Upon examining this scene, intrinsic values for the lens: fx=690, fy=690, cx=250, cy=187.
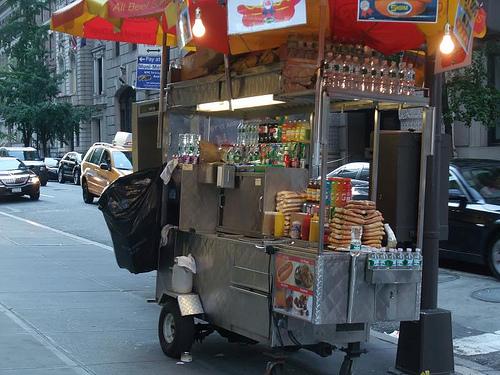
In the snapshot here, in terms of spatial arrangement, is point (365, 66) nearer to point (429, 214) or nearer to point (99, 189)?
point (429, 214)

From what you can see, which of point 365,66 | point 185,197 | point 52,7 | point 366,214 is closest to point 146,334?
point 185,197

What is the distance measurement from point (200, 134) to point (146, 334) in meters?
2.13

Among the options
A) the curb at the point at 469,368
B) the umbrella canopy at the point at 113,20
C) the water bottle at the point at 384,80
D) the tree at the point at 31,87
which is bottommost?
the curb at the point at 469,368

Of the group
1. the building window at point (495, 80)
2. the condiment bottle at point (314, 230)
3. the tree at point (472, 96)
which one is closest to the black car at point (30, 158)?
the building window at point (495, 80)

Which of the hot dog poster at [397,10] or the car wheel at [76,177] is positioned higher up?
the hot dog poster at [397,10]

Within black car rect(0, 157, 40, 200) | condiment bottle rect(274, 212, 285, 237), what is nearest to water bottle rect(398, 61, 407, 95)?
condiment bottle rect(274, 212, 285, 237)

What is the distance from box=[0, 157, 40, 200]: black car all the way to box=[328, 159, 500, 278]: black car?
46.7ft

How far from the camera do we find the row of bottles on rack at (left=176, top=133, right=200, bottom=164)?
21.6 ft

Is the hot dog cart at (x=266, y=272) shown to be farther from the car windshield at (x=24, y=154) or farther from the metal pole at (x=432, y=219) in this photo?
the car windshield at (x=24, y=154)

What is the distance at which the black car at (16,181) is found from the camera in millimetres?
21656

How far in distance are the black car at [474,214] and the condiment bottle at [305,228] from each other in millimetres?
4035

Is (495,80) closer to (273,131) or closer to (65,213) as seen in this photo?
(65,213)

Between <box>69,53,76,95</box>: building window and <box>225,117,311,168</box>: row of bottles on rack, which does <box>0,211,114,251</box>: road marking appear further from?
<box>69,53,76,95</box>: building window

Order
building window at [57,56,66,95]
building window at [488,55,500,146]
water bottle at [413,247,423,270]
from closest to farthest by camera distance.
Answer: water bottle at [413,247,423,270] → building window at [488,55,500,146] → building window at [57,56,66,95]
